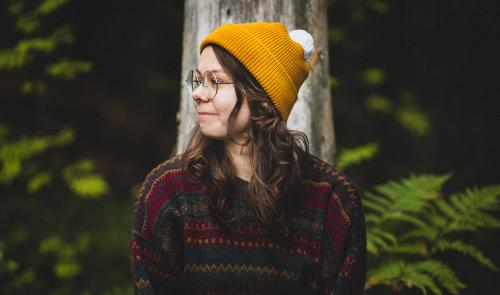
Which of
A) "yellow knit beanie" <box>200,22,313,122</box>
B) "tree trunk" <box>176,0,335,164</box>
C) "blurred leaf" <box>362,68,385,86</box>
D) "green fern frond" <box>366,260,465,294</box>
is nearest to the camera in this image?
"yellow knit beanie" <box>200,22,313,122</box>

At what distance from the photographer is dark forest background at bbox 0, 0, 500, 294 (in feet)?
12.8

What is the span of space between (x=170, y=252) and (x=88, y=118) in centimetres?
647

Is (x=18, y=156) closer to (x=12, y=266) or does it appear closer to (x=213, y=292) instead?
(x=12, y=266)

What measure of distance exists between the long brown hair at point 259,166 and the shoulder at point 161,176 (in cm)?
5

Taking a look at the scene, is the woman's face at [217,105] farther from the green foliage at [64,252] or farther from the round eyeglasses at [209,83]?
the green foliage at [64,252]

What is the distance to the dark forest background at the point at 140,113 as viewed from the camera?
12.8ft

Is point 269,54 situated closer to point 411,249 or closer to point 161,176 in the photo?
point 161,176

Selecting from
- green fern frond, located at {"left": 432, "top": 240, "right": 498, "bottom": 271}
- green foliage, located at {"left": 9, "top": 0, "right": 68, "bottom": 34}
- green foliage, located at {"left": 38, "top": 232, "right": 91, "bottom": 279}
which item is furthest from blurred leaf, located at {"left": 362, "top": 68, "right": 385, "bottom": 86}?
green foliage, located at {"left": 38, "top": 232, "right": 91, "bottom": 279}

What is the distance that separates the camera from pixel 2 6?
202 inches

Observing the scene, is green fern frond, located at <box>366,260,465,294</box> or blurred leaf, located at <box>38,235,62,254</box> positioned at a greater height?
green fern frond, located at <box>366,260,465,294</box>

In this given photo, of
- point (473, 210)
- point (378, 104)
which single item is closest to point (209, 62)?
point (473, 210)

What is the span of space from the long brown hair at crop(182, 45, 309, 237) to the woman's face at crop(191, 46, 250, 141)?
0.08 ft

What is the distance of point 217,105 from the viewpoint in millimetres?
1737

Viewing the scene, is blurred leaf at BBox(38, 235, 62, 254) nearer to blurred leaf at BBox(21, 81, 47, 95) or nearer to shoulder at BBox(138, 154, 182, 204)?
blurred leaf at BBox(21, 81, 47, 95)
